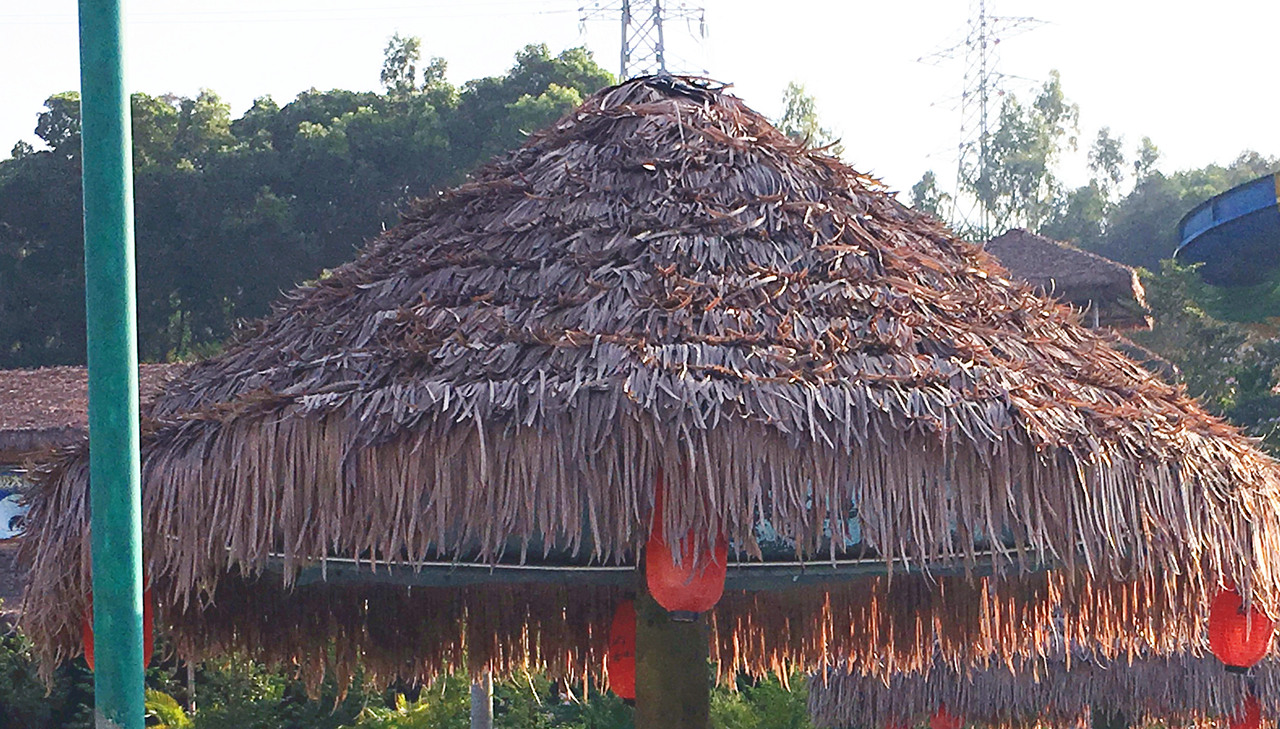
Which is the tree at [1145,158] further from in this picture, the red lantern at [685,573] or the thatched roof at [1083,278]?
the red lantern at [685,573]

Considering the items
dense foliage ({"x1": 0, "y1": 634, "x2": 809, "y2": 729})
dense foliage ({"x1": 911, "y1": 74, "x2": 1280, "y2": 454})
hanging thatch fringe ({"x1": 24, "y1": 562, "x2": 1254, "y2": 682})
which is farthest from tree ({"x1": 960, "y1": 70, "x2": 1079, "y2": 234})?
hanging thatch fringe ({"x1": 24, "y1": 562, "x2": 1254, "y2": 682})

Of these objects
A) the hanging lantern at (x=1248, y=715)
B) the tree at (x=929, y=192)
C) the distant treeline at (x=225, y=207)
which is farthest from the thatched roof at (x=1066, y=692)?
the tree at (x=929, y=192)

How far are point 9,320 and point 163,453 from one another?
70.1ft

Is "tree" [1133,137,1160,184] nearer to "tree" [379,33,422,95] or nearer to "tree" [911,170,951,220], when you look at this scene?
"tree" [911,170,951,220]

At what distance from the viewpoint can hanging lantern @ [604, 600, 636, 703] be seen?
5.22m

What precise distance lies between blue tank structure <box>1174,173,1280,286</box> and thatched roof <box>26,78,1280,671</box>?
1501 centimetres

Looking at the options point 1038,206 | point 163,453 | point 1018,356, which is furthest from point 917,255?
point 1038,206

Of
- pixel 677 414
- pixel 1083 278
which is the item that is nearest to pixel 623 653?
pixel 677 414

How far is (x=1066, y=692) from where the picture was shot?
8445 millimetres

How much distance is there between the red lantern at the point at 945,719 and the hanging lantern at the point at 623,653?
13.6ft

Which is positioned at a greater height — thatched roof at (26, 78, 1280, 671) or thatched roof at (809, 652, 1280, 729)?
thatched roof at (26, 78, 1280, 671)

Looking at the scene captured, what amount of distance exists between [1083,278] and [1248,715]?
854 cm

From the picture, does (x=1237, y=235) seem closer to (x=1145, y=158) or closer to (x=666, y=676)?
(x=666, y=676)

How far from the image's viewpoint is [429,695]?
35.9 feet
